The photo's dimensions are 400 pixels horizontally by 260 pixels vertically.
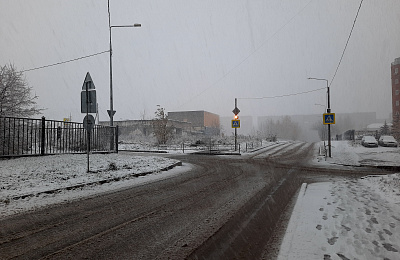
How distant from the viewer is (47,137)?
12.5 metres

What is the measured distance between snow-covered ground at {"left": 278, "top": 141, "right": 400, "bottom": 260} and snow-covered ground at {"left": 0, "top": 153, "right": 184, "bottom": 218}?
224 inches

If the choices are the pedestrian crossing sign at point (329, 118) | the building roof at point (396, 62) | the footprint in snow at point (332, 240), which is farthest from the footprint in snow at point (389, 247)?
the building roof at point (396, 62)

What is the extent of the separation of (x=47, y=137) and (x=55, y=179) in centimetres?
473

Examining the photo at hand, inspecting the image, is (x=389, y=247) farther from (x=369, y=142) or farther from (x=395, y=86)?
(x=395, y=86)

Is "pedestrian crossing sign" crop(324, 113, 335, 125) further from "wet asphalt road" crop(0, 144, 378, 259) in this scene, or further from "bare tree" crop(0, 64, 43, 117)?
"bare tree" crop(0, 64, 43, 117)

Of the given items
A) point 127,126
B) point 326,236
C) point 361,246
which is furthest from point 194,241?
point 127,126

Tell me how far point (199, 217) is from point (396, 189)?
5.87m

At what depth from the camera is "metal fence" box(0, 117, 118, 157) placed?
11.7 metres

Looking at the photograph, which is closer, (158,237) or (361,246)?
(361,246)

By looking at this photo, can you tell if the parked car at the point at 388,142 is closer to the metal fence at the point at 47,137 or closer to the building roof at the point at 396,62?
the metal fence at the point at 47,137

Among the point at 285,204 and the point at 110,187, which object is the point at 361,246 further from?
the point at 110,187

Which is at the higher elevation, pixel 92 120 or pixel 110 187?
pixel 92 120

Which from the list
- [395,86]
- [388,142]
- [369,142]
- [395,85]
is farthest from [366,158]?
[395,85]

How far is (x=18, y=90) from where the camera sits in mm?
15188
